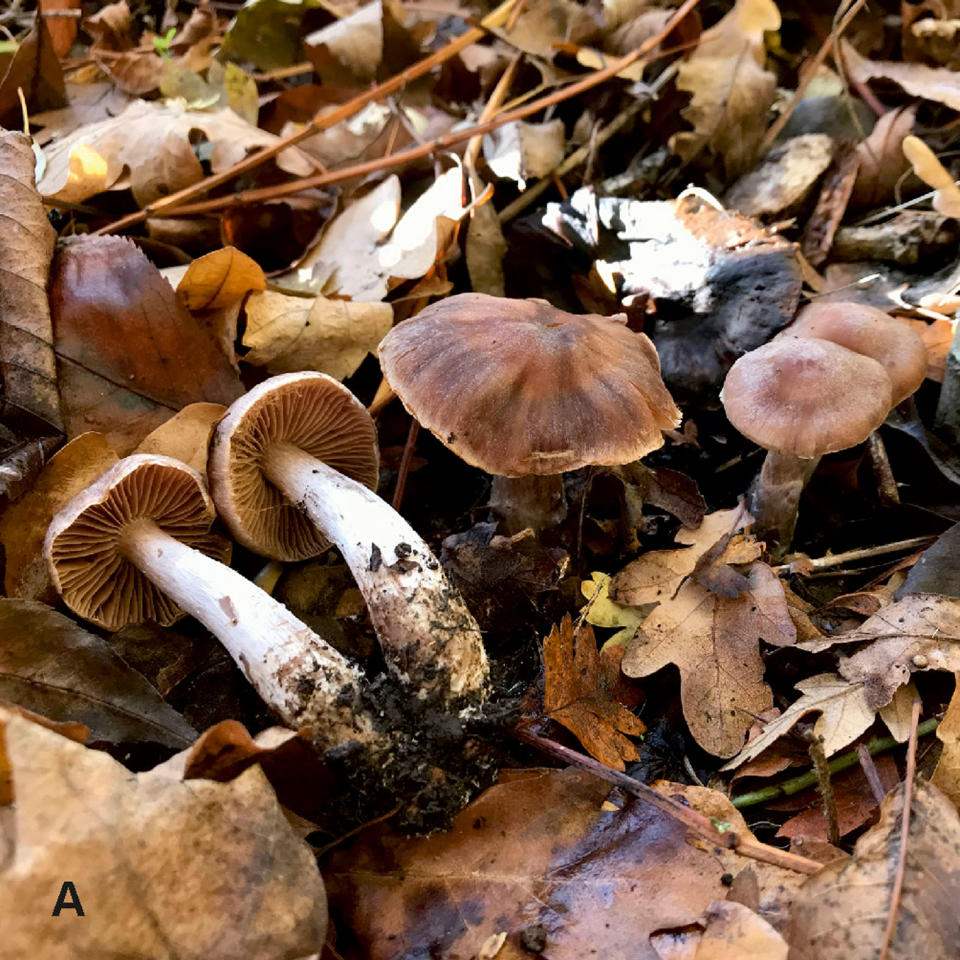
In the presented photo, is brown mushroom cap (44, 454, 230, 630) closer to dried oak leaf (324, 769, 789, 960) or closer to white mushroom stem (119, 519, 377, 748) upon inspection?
white mushroom stem (119, 519, 377, 748)

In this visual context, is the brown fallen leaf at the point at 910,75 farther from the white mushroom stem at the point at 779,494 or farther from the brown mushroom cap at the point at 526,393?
the brown mushroom cap at the point at 526,393

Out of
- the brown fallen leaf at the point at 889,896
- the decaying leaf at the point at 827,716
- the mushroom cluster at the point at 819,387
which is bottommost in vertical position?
the decaying leaf at the point at 827,716

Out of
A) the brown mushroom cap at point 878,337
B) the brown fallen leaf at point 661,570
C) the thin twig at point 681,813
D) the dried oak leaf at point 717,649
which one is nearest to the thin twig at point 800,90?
the brown mushroom cap at point 878,337

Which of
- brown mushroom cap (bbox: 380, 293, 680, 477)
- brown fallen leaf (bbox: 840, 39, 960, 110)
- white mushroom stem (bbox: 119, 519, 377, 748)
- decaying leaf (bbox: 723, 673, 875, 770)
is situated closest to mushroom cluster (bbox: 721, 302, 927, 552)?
brown mushroom cap (bbox: 380, 293, 680, 477)

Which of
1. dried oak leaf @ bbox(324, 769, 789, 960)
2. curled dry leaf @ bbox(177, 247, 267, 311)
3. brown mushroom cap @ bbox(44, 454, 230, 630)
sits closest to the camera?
dried oak leaf @ bbox(324, 769, 789, 960)

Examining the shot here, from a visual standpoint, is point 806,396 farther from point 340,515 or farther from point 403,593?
point 340,515

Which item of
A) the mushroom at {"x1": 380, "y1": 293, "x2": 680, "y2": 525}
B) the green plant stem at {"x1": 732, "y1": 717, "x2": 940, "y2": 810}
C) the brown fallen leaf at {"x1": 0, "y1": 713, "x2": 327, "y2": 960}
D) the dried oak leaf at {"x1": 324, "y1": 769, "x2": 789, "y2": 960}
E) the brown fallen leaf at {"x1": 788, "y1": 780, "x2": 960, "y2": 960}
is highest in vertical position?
the mushroom at {"x1": 380, "y1": 293, "x2": 680, "y2": 525}

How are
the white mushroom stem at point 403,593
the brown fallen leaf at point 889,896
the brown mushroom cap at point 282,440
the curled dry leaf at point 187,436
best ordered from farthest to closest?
1. the curled dry leaf at point 187,436
2. the brown mushroom cap at point 282,440
3. the white mushroom stem at point 403,593
4. the brown fallen leaf at point 889,896

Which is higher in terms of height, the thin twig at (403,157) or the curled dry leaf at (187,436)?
the thin twig at (403,157)

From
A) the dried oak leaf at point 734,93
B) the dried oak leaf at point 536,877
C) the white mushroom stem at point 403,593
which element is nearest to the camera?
the dried oak leaf at point 536,877
